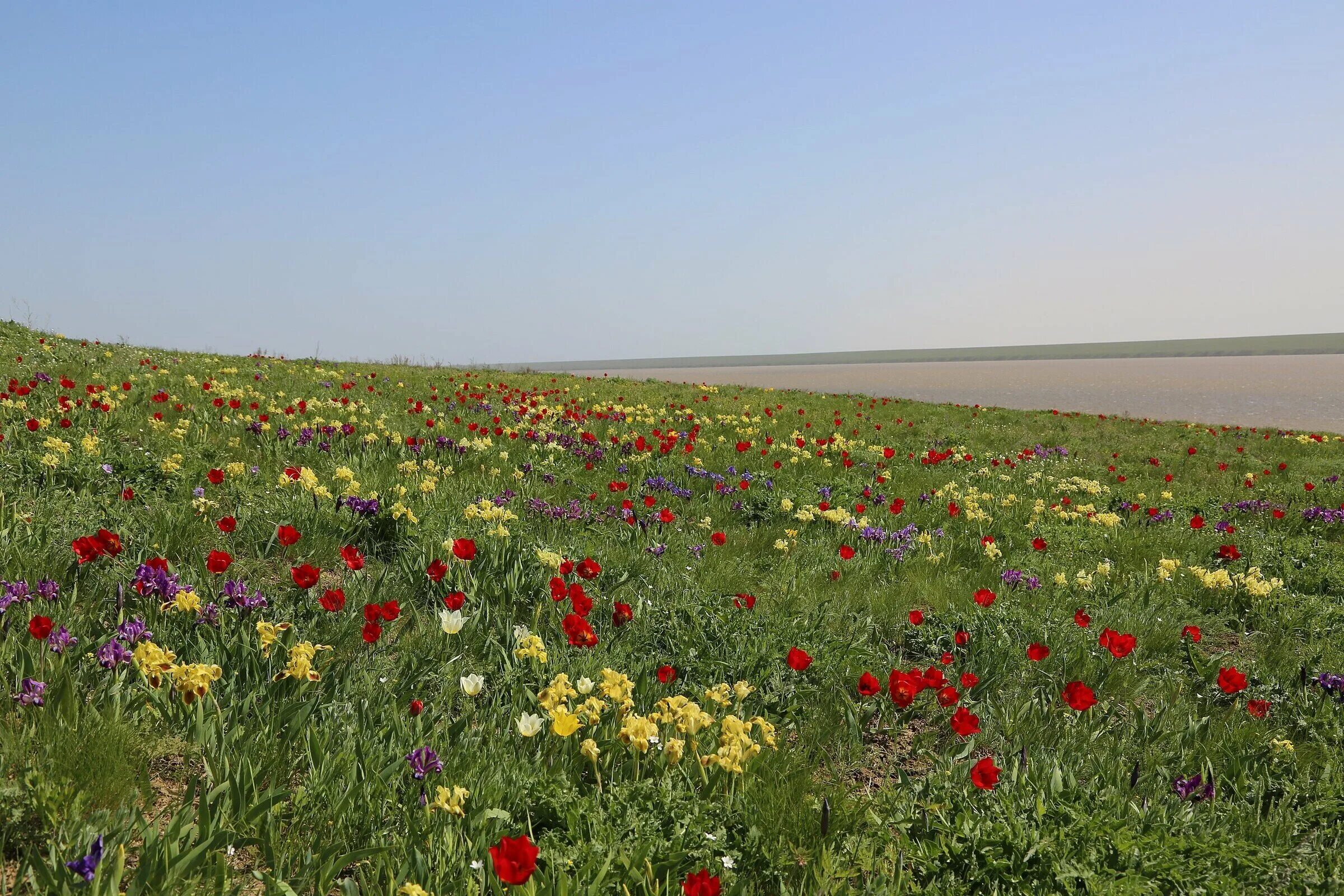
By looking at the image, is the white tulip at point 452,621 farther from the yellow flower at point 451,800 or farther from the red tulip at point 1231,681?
the red tulip at point 1231,681

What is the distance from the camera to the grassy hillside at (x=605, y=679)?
98.8 inches

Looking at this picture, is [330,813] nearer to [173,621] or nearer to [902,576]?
[173,621]

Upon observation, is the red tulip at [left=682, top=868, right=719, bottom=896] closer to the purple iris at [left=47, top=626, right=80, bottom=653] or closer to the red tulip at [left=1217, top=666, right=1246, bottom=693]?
the purple iris at [left=47, top=626, right=80, bottom=653]

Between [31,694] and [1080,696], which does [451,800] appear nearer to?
[31,694]

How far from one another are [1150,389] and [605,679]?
4236cm

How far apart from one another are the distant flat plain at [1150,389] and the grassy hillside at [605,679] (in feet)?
65.4

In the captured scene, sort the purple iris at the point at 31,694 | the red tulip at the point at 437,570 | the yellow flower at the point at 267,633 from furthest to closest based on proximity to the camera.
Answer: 1. the red tulip at the point at 437,570
2. the yellow flower at the point at 267,633
3. the purple iris at the point at 31,694

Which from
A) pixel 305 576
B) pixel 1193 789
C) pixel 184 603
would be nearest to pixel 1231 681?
pixel 1193 789

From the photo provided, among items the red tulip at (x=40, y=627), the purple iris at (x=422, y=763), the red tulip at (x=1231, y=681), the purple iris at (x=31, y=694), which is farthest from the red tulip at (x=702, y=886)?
the red tulip at (x=1231, y=681)

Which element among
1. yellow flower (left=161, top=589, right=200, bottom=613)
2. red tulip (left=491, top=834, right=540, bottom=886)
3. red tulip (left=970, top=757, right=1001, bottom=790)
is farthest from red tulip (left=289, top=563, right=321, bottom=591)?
red tulip (left=970, top=757, right=1001, bottom=790)

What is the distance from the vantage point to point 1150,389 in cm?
3700

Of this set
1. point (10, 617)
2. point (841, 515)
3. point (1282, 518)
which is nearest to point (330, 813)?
point (10, 617)

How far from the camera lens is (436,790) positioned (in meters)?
2.56

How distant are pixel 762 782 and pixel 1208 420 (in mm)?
26385
